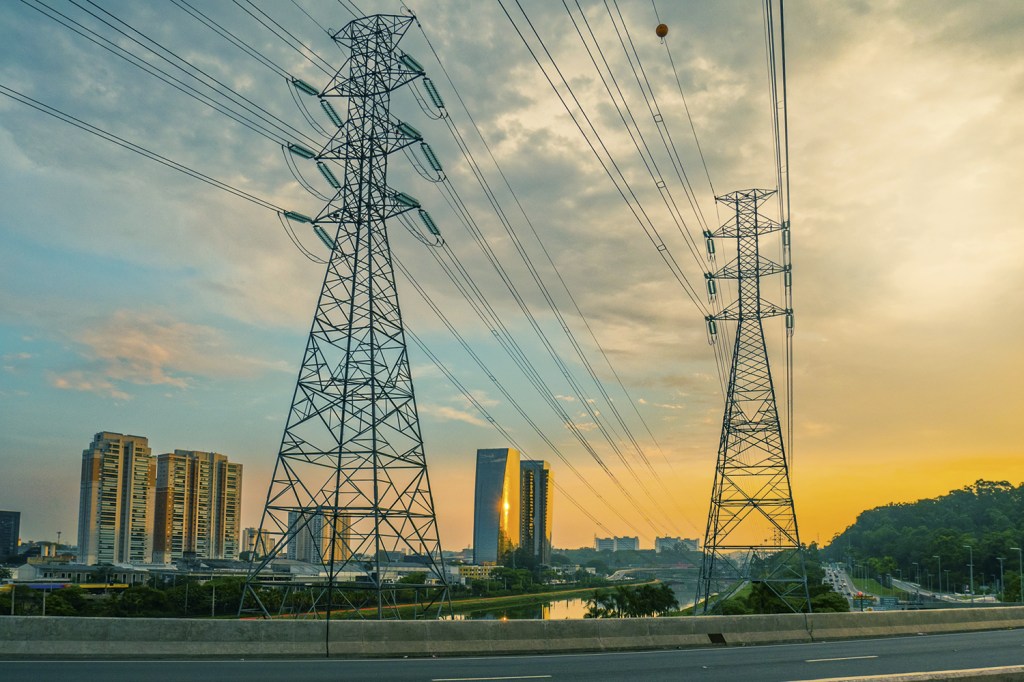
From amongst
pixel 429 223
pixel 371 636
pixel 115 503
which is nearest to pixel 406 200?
pixel 429 223

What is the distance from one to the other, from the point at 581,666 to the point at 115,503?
19576 cm

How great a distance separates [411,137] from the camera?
127 feet

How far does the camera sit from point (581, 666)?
2047 centimetres

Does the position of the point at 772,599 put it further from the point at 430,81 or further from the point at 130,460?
the point at 130,460

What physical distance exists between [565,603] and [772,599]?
115976 mm

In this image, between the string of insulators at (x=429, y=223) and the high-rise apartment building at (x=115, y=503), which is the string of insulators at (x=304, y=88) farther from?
the high-rise apartment building at (x=115, y=503)

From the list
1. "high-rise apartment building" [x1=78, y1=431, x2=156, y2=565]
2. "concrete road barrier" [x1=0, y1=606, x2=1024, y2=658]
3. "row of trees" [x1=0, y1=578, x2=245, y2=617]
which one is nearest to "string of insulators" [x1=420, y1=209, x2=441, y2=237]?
"concrete road barrier" [x1=0, y1=606, x2=1024, y2=658]

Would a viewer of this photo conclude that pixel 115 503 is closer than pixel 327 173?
No

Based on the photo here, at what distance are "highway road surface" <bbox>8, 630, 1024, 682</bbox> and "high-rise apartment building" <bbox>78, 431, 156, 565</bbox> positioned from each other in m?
188

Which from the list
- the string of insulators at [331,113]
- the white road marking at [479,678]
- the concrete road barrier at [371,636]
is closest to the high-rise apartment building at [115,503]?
the string of insulators at [331,113]

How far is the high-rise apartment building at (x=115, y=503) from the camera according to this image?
624ft

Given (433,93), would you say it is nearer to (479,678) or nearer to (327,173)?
(327,173)

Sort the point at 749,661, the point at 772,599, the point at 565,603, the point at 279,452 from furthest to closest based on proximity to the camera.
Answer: the point at 565,603
the point at 772,599
the point at 279,452
the point at 749,661

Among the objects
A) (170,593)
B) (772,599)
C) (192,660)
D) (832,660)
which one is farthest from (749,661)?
(170,593)
